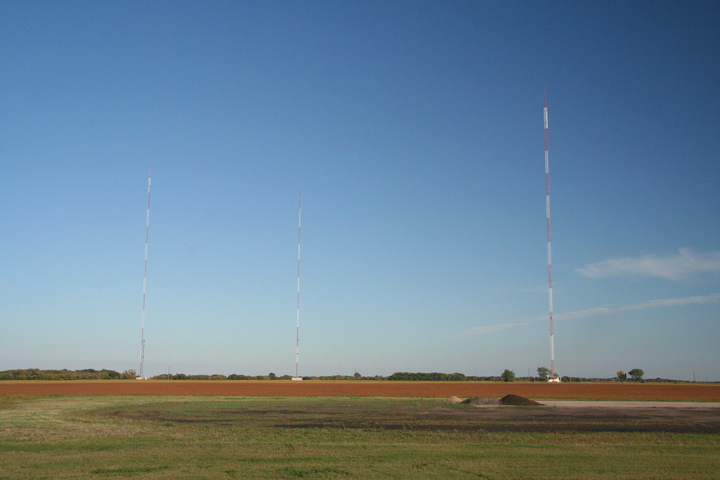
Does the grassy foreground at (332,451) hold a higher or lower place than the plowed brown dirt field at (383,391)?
higher

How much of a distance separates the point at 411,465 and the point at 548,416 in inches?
653

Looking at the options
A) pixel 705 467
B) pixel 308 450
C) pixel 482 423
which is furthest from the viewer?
pixel 482 423

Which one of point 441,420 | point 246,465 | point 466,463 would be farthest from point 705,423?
point 246,465

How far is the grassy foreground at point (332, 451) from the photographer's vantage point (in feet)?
44.0

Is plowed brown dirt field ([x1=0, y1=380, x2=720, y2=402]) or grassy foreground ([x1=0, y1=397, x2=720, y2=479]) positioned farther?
plowed brown dirt field ([x1=0, y1=380, x2=720, y2=402])

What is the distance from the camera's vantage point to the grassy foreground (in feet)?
44.0

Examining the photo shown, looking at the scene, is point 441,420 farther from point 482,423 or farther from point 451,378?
point 451,378

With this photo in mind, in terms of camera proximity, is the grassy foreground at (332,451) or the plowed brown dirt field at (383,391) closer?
the grassy foreground at (332,451)

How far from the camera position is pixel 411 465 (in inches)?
561

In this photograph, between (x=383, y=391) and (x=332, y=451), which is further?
(x=383, y=391)

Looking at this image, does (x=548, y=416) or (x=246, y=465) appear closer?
(x=246, y=465)

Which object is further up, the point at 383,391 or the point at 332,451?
the point at 332,451

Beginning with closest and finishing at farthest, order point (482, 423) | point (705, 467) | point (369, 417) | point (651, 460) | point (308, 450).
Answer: point (705, 467) → point (651, 460) → point (308, 450) → point (482, 423) → point (369, 417)

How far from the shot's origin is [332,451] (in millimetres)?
16469
